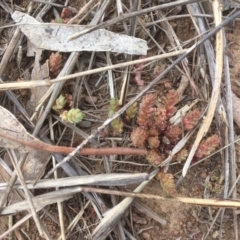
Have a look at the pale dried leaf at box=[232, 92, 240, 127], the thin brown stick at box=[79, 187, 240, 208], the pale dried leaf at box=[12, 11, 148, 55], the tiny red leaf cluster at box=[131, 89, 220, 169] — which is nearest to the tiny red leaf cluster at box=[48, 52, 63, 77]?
the pale dried leaf at box=[12, 11, 148, 55]

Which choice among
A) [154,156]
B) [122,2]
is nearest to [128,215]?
[154,156]

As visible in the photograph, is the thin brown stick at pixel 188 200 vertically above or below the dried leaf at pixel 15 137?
below

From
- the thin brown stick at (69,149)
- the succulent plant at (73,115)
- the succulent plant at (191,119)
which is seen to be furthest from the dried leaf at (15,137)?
the succulent plant at (191,119)

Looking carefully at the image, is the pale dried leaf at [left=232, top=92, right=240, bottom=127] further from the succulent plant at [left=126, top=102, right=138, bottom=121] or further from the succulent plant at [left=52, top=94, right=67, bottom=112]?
the succulent plant at [left=52, top=94, right=67, bottom=112]

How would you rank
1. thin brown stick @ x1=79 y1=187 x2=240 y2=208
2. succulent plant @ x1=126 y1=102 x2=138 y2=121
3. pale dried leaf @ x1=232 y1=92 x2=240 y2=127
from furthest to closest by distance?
pale dried leaf @ x1=232 y1=92 x2=240 y2=127 < succulent plant @ x1=126 y1=102 x2=138 y2=121 < thin brown stick @ x1=79 y1=187 x2=240 y2=208

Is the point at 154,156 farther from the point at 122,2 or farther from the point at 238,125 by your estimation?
the point at 122,2

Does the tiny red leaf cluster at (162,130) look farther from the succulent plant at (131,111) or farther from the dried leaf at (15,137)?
the dried leaf at (15,137)

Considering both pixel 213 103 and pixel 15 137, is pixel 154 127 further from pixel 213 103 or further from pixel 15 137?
pixel 15 137

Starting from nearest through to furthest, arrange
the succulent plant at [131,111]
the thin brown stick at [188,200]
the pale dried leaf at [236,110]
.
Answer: the thin brown stick at [188,200], the succulent plant at [131,111], the pale dried leaf at [236,110]

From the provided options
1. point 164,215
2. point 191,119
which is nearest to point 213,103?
point 191,119
